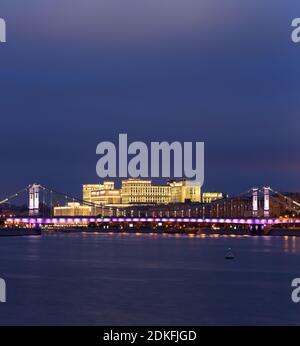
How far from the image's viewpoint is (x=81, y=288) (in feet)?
73.6

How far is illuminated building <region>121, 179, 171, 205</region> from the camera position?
11594cm

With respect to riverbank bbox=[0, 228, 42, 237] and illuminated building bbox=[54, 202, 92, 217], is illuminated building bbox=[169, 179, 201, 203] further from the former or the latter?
riverbank bbox=[0, 228, 42, 237]

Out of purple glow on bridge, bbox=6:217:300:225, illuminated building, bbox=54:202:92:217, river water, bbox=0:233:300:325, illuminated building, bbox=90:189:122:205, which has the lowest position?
river water, bbox=0:233:300:325

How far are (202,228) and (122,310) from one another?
6539 cm

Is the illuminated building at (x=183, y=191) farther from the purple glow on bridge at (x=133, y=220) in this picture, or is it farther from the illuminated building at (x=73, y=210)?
the purple glow on bridge at (x=133, y=220)

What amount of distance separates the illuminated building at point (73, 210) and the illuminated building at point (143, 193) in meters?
7.76

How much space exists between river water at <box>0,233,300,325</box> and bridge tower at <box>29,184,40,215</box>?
120 feet

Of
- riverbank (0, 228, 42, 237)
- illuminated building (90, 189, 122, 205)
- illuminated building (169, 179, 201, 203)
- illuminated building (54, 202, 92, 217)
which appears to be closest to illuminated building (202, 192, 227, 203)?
illuminated building (169, 179, 201, 203)

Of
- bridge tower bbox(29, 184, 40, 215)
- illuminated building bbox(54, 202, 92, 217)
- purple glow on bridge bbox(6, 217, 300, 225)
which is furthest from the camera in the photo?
illuminated building bbox(54, 202, 92, 217)

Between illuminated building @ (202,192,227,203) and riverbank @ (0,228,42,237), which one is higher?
illuminated building @ (202,192,227,203)

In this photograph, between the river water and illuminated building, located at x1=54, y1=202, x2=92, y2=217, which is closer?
the river water

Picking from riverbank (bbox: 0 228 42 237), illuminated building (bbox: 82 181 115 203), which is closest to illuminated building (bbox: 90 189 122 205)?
illuminated building (bbox: 82 181 115 203)

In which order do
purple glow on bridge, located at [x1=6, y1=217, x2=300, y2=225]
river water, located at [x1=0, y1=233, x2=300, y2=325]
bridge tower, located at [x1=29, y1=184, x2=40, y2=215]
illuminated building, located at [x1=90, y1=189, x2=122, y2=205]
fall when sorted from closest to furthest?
river water, located at [x1=0, y1=233, x2=300, y2=325] → purple glow on bridge, located at [x1=6, y1=217, x2=300, y2=225] → bridge tower, located at [x1=29, y1=184, x2=40, y2=215] → illuminated building, located at [x1=90, y1=189, x2=122, y2=205]
